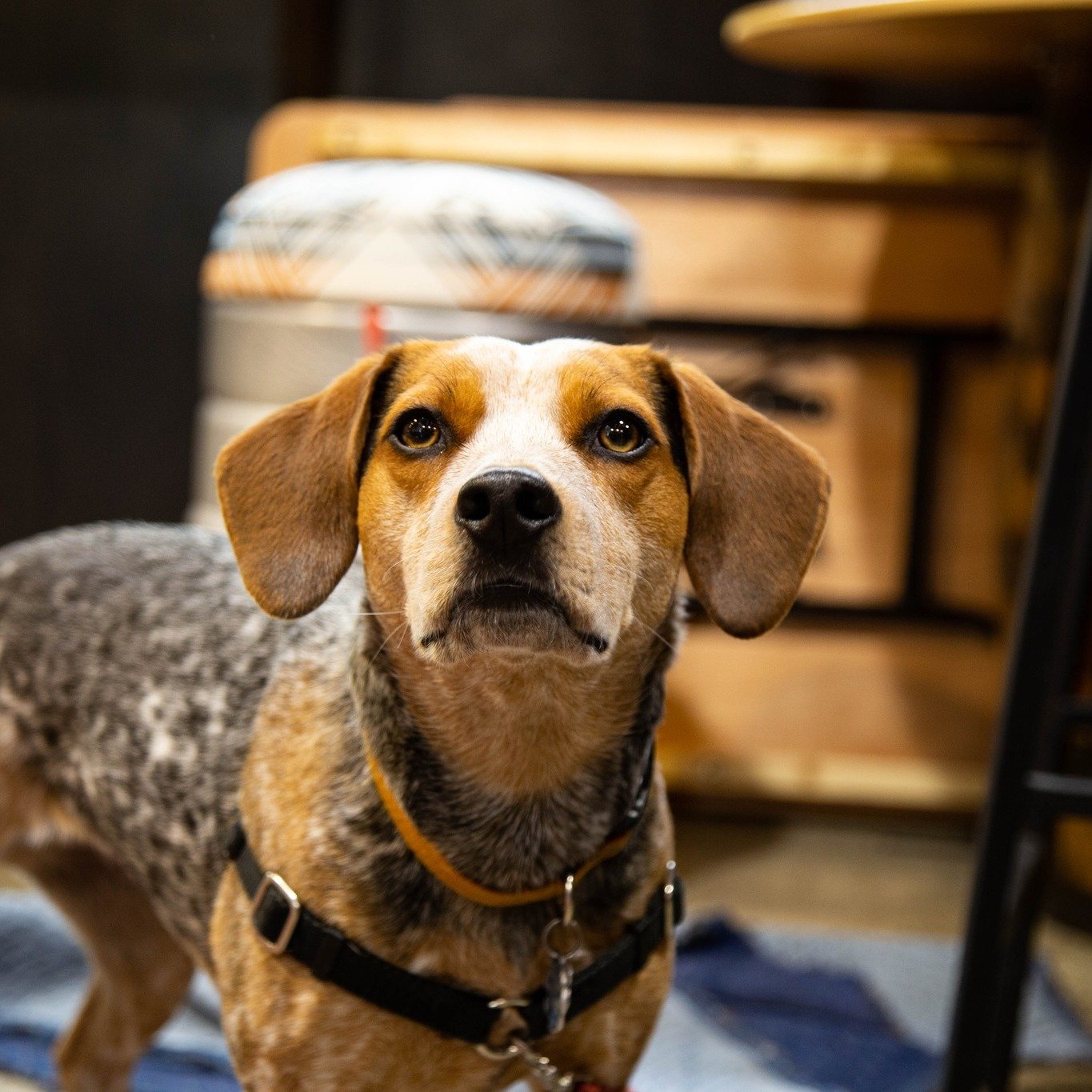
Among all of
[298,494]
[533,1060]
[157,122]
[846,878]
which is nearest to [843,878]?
[846,878]

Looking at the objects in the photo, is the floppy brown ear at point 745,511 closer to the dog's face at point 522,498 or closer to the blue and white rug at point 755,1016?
the dog's face at point 522,498

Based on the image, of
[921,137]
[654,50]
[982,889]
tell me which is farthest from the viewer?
[654,50]

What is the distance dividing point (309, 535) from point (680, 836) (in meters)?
2.16

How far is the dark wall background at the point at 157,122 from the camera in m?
3.01

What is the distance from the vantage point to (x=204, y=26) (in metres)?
3.33

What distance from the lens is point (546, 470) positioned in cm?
118

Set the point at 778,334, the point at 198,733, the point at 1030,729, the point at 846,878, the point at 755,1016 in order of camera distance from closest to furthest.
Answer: the point at 198,733
the point at 1030,729
the point at 755,1016
the point at 846,878
the point at 778,334

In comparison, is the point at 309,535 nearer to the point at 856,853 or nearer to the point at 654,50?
the point at 856,853

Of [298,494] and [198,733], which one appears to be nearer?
[298,494]

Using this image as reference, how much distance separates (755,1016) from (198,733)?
132 centimetres

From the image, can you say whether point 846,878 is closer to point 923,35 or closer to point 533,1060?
point 923,35

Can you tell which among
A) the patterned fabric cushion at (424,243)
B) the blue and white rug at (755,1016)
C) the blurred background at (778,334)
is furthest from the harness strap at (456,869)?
the blurred background at (778,334)

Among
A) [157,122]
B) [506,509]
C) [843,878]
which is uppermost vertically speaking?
[157,122]

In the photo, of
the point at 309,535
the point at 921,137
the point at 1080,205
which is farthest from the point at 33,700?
the point at 921,137
